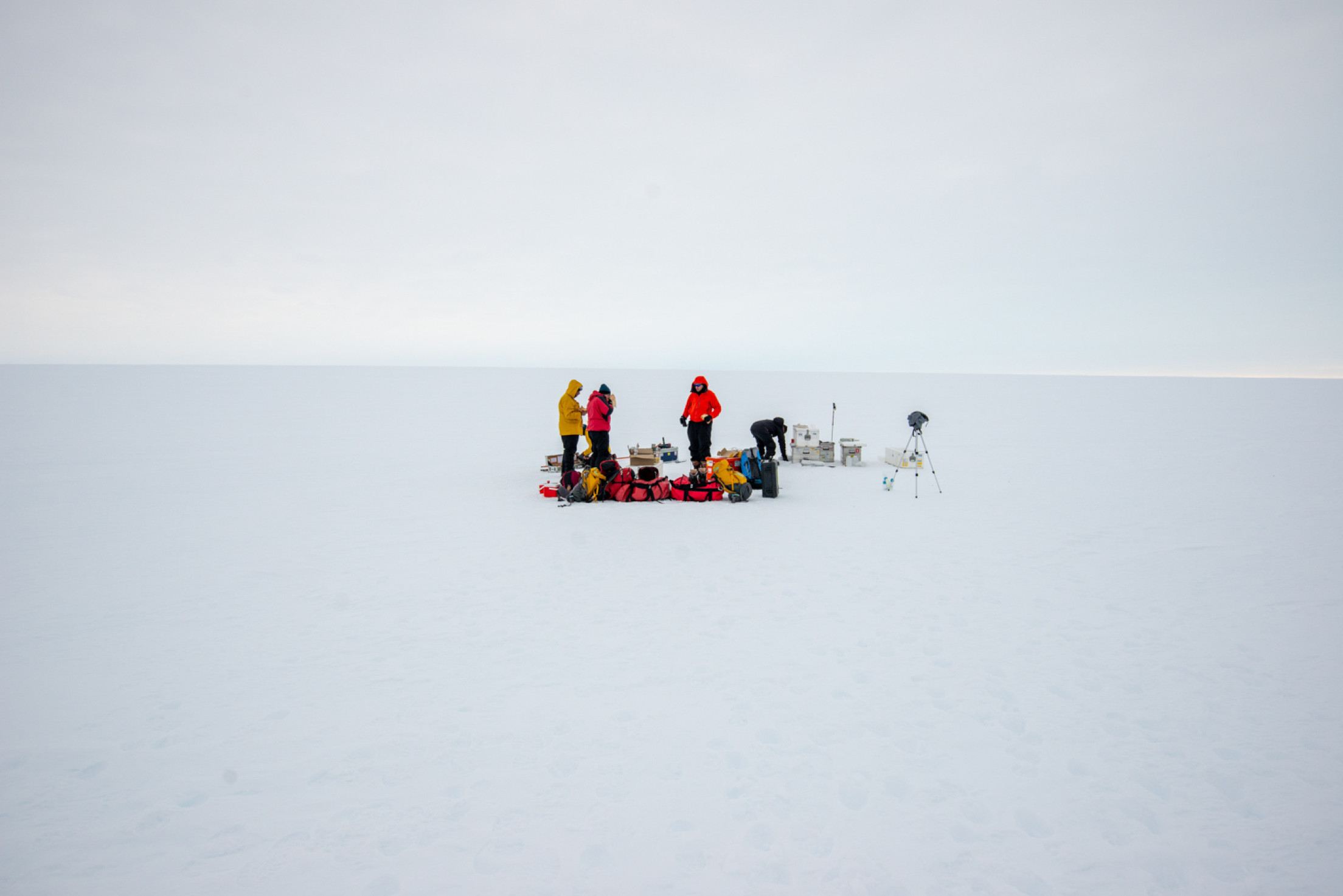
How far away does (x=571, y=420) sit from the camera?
1048 centimetres

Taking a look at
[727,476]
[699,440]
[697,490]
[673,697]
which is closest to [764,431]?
[699,440]

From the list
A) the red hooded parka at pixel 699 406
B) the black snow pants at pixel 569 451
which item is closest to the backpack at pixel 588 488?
the black snow pants at pixel 569 451

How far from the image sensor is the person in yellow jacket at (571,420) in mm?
10453

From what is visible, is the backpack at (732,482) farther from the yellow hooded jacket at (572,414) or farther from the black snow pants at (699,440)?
the yellow hooded jacket at (572,414)

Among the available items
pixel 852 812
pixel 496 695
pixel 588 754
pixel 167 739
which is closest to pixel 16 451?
pixel 167 739

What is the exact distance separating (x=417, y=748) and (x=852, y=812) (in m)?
2.33

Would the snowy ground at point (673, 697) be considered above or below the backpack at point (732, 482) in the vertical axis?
below

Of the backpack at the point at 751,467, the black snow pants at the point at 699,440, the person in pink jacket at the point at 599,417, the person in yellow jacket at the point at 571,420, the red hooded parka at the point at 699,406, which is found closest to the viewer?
the person in yellow jacket at the point at 571,420

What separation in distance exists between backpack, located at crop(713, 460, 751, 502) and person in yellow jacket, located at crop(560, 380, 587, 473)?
2225 mm

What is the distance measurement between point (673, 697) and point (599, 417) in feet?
22.9

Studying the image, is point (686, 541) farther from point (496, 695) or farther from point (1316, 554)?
point (1316, 554)

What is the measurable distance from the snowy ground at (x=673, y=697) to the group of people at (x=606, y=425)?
1.50m

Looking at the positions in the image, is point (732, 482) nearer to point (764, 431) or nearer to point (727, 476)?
point (727, 476)

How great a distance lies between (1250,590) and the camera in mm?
6113
